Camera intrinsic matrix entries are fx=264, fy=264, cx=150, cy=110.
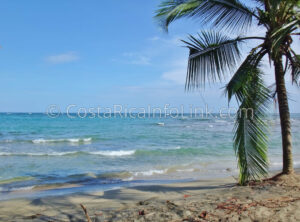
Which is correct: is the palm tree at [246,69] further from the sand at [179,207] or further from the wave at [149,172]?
the wave at [149,172]

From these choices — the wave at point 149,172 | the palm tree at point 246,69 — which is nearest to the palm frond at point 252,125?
the palm tree at point 246,69

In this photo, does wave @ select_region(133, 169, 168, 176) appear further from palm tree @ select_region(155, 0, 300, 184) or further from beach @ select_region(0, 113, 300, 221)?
palm tree @ select_region(155, 0, 300, 184)

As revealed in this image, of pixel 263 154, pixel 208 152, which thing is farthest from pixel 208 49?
pixel 208 152

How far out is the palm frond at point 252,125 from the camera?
5.21 meters

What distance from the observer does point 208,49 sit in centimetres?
514

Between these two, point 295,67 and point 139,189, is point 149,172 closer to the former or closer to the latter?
point 139,189

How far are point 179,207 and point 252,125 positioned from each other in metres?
2.36

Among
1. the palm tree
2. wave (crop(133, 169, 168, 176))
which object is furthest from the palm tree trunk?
wave (crop(133, 169, 168, 176))

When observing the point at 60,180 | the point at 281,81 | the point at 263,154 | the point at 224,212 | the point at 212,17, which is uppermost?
the point at 212,17

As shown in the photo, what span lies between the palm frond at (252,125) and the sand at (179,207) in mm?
396

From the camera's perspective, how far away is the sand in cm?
350

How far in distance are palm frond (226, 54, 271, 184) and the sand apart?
0.40 metres

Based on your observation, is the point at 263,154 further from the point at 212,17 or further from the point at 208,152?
the point at 208,152

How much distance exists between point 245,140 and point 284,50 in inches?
75.3
